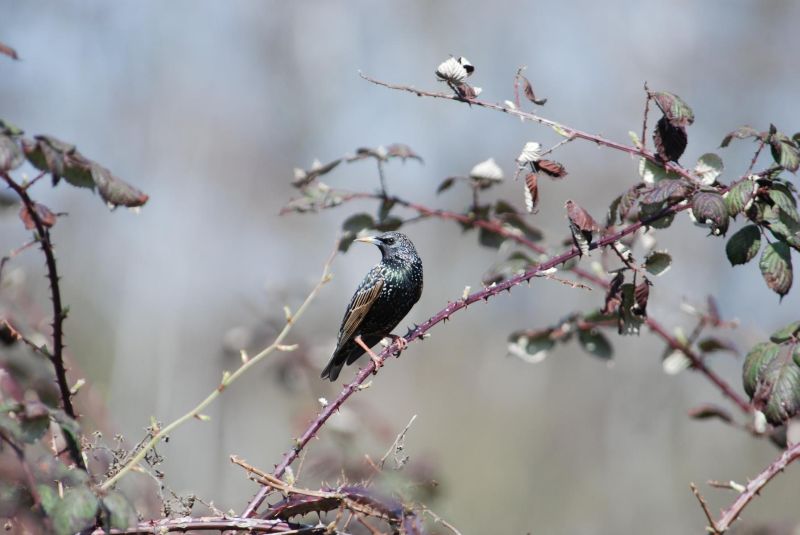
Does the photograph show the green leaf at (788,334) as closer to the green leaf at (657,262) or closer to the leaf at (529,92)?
the green leaf at (657,262)

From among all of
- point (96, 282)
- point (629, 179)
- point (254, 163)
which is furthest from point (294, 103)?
point (629, 179)

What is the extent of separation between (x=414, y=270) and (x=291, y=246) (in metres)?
13.7

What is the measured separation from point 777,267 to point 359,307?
78.1 inches

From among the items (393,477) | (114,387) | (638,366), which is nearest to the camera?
(393,477)

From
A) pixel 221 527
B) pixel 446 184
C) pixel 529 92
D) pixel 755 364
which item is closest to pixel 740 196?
pixel 755 364

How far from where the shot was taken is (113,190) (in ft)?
5.43

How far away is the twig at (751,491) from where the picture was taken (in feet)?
5.47

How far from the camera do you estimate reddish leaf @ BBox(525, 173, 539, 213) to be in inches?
78.3

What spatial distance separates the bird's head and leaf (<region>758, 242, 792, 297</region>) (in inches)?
78.6

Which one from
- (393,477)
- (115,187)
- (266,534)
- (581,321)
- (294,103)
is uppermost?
(294,103)

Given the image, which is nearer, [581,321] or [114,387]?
[581,321]

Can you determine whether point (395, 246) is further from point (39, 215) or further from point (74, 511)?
point (74, 511)

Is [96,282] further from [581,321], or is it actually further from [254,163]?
[581,321]

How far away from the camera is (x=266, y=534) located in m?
1.63
